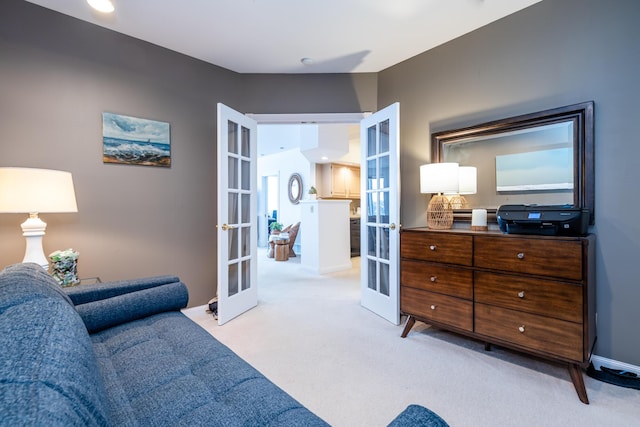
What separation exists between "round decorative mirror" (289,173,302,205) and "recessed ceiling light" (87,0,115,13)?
221 inches

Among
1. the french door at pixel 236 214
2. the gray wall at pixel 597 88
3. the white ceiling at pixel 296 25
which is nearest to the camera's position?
the gray wall at pixel 597 88

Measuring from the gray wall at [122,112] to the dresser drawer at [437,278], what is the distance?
1899mm

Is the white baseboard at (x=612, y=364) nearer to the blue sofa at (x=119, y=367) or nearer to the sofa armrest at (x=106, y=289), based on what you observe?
the blue sofa at (x=119, y=367)

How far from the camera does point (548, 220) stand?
1859 mm

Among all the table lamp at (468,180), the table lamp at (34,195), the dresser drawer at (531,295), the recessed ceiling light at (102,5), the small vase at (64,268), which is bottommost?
the dresser drawer at (531,295)

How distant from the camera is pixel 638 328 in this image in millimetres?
1916

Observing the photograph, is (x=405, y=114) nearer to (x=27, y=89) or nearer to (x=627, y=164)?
(x=627, y=164)

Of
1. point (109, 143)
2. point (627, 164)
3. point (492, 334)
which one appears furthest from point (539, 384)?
point (109, 143)

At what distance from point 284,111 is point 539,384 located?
3.21 m

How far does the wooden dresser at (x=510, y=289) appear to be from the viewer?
1.73 m

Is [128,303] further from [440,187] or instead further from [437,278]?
[440,187]

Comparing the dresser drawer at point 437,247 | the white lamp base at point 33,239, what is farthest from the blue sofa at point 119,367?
the dresser drawer at point 437,247

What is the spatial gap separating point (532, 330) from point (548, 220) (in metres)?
0.69

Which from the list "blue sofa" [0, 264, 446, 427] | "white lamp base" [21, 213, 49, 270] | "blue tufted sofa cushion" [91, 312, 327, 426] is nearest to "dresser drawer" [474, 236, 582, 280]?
"blue sofa" [0, 264, 446, 427]
